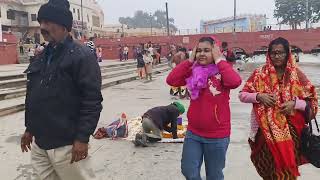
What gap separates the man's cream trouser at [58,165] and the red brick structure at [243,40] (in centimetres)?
3978

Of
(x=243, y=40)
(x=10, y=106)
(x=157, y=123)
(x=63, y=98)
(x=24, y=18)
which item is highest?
(x=24, y=18)

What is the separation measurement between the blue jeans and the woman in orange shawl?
0.38m

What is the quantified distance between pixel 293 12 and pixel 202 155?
61.1 metres

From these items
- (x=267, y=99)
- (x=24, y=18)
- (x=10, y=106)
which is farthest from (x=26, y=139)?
(x=24, y=18)

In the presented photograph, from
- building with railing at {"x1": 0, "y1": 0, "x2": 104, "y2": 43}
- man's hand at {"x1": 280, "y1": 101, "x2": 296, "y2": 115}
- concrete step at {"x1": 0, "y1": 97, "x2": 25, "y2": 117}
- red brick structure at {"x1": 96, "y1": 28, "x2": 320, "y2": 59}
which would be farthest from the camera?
building with railing at {"x1": 0, "y1": 0, "x2": 104, "y2": 43}

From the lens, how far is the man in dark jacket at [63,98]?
2.82 metres

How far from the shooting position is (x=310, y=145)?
3605 millimetres

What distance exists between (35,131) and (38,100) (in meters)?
0.23

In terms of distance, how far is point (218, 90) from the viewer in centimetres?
354

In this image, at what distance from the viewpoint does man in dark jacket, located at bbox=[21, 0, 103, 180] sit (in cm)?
282

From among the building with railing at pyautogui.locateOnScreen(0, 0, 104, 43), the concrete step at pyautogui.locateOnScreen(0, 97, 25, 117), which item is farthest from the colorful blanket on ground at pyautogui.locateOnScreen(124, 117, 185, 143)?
the building with railing at pyautogui.locateOnScreen(0, 0, 104, 43)

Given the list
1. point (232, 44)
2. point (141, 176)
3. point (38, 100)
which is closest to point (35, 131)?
point (38, 100)

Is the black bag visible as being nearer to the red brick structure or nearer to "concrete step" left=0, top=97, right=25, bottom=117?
"concrete step" left=0, top=97, right=25, bottom=117

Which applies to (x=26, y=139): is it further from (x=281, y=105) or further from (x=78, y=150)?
(x=281, y=105)
